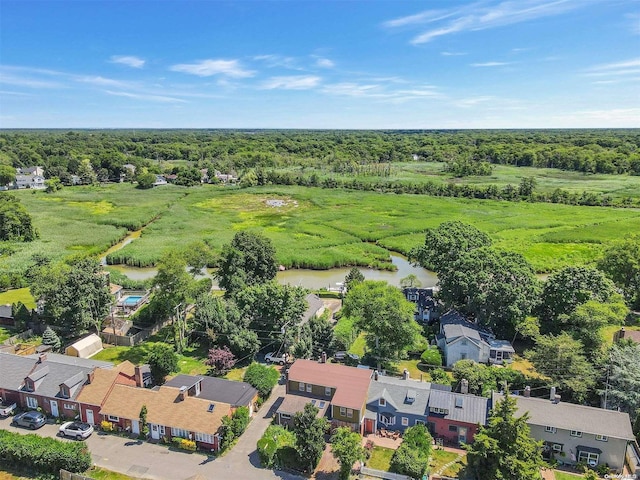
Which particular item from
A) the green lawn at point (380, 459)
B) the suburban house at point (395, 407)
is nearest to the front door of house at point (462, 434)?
the suburban house at point (395, 407)

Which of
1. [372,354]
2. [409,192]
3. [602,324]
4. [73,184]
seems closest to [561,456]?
[602,324]

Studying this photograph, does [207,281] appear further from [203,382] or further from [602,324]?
[602,324]

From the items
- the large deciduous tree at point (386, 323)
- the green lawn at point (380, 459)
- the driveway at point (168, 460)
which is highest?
the large deciduous tree at point (386, 323)

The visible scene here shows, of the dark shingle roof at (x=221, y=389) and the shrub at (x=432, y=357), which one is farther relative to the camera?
the shrub at (x=432, y=357)

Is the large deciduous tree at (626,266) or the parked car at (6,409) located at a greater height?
the large deciduous tree at (626,266)

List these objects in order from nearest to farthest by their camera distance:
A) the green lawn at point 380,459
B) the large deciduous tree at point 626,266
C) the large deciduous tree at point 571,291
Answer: the green lawn at point 380,459 < the large deciduous tree at point 571,291 < the large deciduous tree at point 626,266

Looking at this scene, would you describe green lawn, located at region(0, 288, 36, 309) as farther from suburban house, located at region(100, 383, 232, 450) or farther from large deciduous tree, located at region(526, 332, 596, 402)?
large deciduous tree, located at region(526, 332, 596, 402)

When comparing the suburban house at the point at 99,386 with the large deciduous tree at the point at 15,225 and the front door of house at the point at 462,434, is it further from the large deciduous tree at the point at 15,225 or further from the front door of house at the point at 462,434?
the large deciduous tree at the point at 15,225
